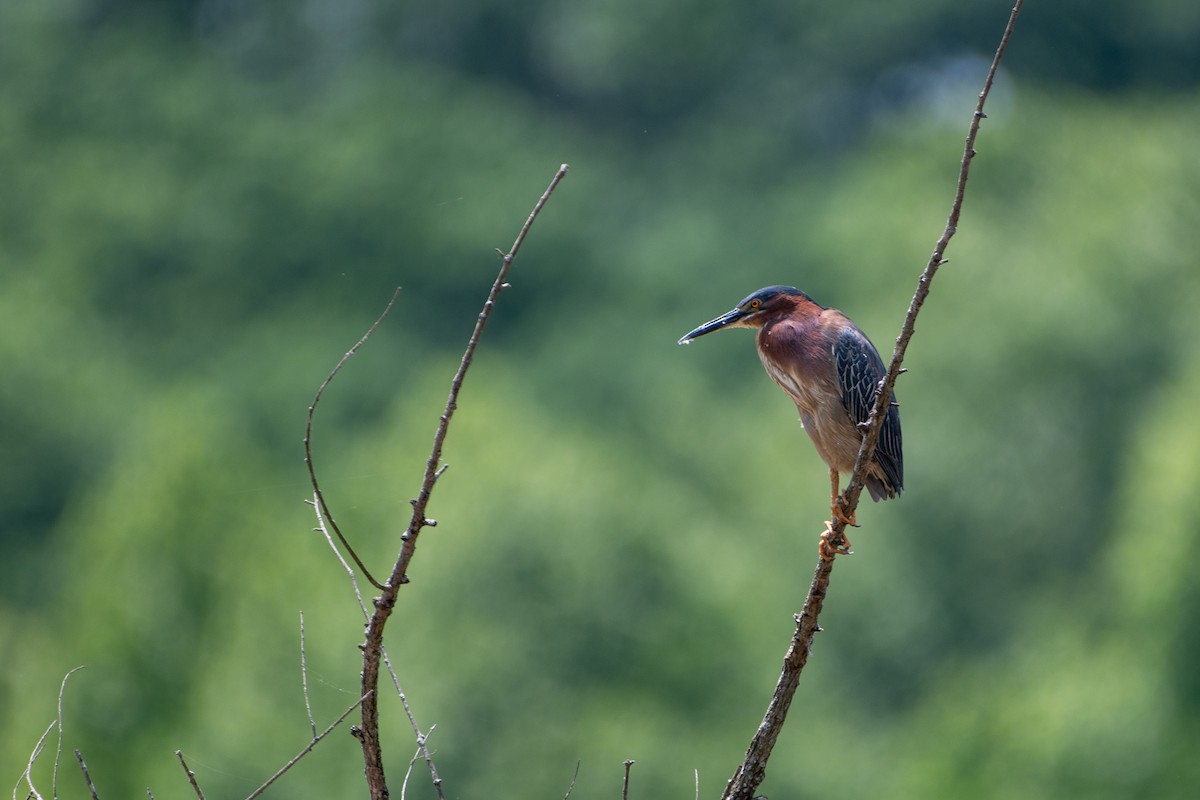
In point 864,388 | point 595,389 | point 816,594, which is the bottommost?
point 816,594

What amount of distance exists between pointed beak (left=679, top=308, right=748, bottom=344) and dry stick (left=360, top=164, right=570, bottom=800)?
1360 mm

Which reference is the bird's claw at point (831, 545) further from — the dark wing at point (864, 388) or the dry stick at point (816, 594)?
the dark wing at point (864, 388)

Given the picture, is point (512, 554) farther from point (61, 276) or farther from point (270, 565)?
point (61, 276)

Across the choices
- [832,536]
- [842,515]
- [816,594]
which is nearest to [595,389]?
[842,515]

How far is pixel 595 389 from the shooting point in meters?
17.6

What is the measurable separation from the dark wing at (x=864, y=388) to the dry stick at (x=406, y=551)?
62.3 inches

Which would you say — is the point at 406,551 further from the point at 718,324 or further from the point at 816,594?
the point at 718,324

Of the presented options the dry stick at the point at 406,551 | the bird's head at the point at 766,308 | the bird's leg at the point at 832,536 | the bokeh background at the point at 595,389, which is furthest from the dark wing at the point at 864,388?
the bokeh background at the point at 595,389

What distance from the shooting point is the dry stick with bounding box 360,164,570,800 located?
5.57ft

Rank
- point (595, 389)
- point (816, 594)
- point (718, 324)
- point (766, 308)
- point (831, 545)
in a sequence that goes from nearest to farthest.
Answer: point (816, 594) < point (831, 545) < point (718, 324) < point (766, 308) < point (595, 389)

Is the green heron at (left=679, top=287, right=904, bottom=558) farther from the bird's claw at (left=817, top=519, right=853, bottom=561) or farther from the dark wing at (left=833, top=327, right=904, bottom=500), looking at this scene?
the bird's claw at (left=817, top=519, right=853, bottom=561)

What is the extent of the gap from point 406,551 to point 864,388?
180 centimetres

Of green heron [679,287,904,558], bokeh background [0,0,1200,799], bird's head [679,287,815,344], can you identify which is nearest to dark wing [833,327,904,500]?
green heron [679,287,904,558]

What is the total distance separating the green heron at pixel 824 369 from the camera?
323 cm
